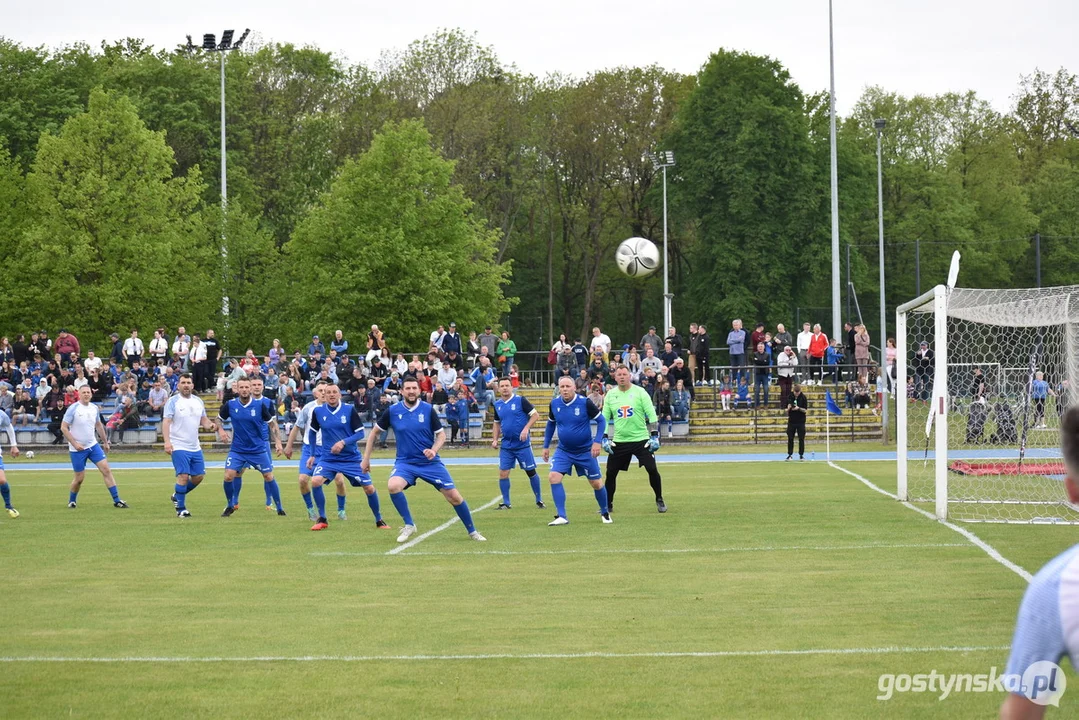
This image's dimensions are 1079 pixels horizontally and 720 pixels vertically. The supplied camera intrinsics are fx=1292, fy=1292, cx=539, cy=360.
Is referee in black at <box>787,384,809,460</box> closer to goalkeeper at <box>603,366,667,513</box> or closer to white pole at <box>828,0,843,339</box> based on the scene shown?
goalkeeper at <box>603,366,667,513</box>

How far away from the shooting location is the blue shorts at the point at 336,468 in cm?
1689

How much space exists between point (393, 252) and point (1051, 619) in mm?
45601

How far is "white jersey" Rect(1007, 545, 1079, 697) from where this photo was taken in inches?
135

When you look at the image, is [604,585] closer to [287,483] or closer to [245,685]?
[245,685]

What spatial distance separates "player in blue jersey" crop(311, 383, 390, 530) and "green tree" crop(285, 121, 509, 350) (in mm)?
30887

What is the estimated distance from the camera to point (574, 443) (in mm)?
17156

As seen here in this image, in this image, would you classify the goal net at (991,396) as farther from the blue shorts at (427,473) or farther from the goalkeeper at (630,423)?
the blue shorts at (427,473)

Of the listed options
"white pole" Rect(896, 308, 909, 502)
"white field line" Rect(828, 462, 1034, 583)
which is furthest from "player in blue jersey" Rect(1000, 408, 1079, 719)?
"white pole" Rect(896, 308, 909, 502)

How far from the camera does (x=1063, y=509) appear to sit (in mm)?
17719

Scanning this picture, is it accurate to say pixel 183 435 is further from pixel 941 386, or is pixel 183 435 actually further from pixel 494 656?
pixel 494 656

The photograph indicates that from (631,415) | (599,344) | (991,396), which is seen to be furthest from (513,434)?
(599,344)

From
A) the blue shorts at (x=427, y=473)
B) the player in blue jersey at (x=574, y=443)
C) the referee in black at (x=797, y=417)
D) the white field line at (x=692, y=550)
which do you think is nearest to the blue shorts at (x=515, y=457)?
the player in blue jersey at (x=574, y=443)

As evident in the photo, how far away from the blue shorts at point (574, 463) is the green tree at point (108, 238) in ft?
107

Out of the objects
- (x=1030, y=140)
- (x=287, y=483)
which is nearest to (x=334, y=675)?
(x=287, y=483)
